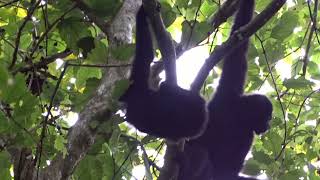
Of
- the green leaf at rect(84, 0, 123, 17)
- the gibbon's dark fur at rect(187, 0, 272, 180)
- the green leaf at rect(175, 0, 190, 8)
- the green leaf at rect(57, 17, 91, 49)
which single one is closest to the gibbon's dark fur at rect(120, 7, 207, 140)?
the green leaf at rect(84, 0, 123, 17)

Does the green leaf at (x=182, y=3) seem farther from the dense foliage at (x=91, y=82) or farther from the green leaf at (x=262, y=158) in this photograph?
the green leaf at (x=262, y=158)

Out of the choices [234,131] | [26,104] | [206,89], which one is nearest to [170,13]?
[26,104]

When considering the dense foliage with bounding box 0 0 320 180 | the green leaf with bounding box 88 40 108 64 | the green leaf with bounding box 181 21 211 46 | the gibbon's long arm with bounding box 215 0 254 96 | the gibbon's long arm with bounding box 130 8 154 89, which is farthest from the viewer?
the gibbon's long arm with bounding box 215 0 254 96

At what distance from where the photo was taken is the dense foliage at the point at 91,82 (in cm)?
235

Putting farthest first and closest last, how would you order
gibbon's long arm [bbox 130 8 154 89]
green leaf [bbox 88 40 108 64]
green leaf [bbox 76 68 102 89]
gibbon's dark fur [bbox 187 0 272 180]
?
gibbon's dark fur [bbox 187 0 272 180] < green leaf [bbox 76 68 102 89] < gibbon's long arm [bbox 130 8 154 89] < green leaf [bbox 88 40 108 64]

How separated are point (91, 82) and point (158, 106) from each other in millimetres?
493

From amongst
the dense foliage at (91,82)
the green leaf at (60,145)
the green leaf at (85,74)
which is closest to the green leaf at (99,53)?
the dense foliage at (91,82)

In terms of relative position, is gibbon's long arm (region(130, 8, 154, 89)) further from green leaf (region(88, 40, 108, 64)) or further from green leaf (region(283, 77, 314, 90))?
green leaf (region(283, 77, 314, 90))

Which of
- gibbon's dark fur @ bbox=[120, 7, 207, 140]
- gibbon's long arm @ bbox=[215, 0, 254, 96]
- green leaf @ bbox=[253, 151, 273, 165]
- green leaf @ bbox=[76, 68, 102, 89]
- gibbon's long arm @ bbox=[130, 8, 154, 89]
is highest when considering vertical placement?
gibbon's long arm @ bbox=[215, 0, 254, 96]

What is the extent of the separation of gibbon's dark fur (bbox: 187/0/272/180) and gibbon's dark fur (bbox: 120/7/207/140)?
1.00 m

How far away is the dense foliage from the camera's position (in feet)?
7.72

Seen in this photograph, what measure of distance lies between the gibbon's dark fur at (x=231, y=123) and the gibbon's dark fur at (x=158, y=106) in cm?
100

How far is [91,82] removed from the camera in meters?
2.95

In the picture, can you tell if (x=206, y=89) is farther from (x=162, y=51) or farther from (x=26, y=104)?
(x=26, y=104)
